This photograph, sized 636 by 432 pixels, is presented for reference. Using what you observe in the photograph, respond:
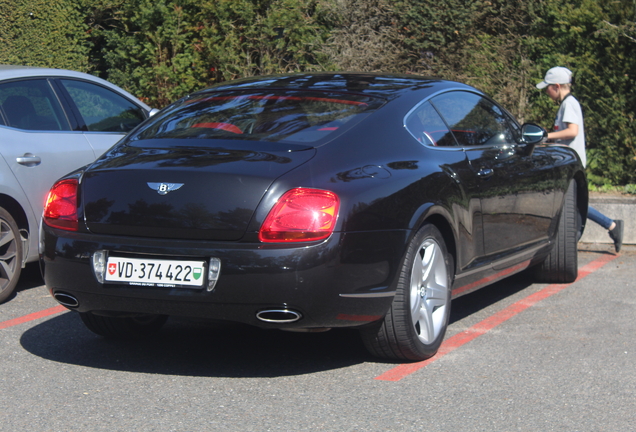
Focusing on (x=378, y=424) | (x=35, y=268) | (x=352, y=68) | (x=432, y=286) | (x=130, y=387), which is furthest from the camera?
(x=352, y=68)

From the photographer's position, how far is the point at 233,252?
151 inches

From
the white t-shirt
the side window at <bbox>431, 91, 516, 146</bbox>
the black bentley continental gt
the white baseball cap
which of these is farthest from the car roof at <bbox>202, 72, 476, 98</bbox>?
the white baseball cap

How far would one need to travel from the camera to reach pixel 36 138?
6.23 m

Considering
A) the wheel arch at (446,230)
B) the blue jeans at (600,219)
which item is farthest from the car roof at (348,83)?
the blue jeans at (600,219)

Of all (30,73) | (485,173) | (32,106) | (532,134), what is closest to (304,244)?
(485,173)

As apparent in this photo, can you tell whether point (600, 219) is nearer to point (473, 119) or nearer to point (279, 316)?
point (473, 119)

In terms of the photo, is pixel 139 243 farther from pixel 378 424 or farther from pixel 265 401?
pixel 378 424

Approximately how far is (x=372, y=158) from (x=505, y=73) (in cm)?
663

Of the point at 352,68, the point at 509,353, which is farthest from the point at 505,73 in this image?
the point at 509,353

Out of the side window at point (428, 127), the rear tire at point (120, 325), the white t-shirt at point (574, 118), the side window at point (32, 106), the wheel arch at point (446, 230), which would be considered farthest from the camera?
the white t-shirt at point (574, 118)

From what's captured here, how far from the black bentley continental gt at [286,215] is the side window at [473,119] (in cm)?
3

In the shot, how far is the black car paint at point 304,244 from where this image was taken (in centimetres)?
384

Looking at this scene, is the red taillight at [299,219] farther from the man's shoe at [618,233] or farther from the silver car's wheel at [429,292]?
the man's shoe at [618,233]

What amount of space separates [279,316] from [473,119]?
233cm
